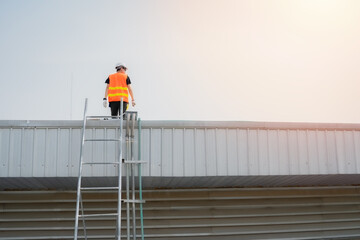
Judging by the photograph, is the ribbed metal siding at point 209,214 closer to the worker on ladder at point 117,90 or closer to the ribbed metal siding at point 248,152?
the ribbed metal siding at point 248,152

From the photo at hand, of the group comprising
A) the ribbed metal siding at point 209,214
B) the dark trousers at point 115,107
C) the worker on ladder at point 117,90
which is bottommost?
the ribbed metal siding at point 209,214

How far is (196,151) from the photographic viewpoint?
348 inches

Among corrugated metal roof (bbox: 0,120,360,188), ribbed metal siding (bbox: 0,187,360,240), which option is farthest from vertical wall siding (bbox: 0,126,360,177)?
ribbed metal siding (bbox: 0,187,360,240)

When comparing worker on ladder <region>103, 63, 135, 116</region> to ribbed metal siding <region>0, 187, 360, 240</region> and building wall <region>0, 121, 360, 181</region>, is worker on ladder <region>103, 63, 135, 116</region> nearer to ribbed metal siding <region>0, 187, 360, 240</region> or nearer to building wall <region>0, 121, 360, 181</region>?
building wall <region>0, 121, 360, 181</region>

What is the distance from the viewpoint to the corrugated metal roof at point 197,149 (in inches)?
332

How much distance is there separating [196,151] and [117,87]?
2.25m

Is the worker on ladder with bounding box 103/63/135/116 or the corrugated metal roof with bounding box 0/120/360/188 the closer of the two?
the corrugated metal roof with bounding box 0/120/360/188

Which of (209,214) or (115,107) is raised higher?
(115,107)

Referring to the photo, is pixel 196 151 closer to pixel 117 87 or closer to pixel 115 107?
pixel 115 107

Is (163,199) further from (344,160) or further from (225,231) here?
(344,160)

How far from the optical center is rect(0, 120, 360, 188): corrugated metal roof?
8.45 m

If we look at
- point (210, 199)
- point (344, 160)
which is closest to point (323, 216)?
point (344, 160)

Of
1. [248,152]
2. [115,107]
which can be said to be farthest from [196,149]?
[115,107]

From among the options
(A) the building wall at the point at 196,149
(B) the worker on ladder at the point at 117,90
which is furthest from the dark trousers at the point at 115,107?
(A) the building wall at the point at 196,149
